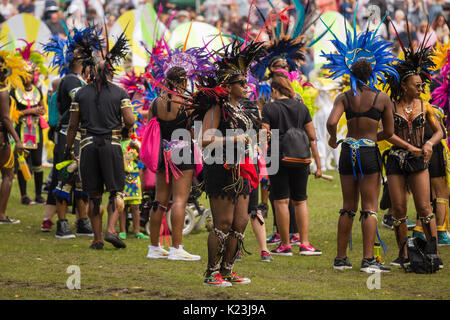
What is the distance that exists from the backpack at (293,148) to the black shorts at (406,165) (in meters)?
1.17

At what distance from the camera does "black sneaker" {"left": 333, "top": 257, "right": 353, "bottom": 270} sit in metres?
8.09

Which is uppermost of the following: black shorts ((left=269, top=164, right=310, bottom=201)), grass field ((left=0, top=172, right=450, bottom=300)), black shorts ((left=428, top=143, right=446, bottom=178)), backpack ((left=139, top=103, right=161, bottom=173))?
backpack ((left=139, top=103, right=161, bottom=173))

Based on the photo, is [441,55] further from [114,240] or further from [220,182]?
[114,240]

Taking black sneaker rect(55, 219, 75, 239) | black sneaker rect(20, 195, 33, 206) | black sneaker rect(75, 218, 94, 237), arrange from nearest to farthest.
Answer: black sneaker rect(55, 219, 75, 239) → black sneaker rect(75, 218, 94, 237) → black sneaker rect(20, 195, 33, 206)

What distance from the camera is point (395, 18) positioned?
20.2 m

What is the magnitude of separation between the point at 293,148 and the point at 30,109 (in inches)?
189

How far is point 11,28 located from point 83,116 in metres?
8.16

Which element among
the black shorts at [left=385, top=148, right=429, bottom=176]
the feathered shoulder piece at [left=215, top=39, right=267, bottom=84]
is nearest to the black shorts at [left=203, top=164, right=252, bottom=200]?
the feathered shoulder piece at [left=215, top=39, right=267, bottom=84]

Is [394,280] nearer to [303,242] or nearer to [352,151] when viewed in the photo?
[352,151]

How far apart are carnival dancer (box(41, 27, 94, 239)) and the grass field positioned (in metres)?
0.33

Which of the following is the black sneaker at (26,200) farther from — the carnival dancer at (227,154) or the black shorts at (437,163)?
the carnival dancer at (227,154)

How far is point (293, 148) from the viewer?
354 inches

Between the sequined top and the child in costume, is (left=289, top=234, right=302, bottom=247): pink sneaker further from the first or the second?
the sequined top

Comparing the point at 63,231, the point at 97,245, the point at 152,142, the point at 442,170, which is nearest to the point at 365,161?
the point at 442,170
